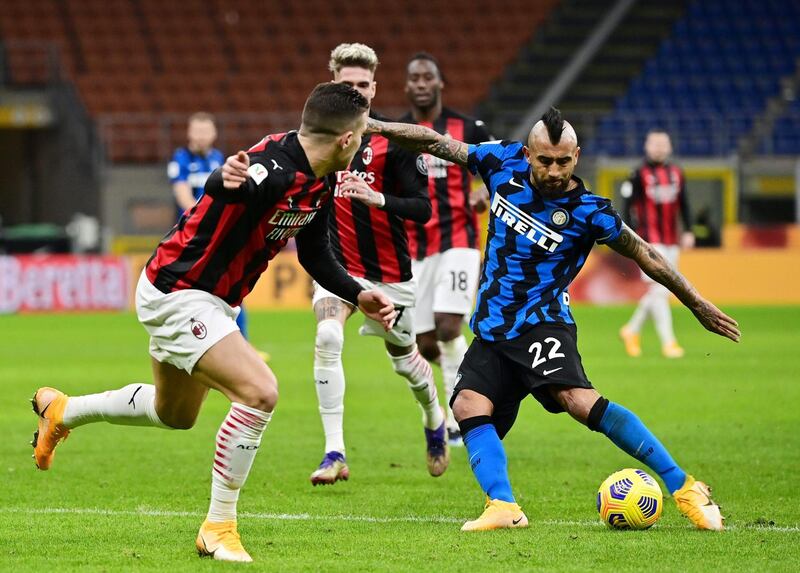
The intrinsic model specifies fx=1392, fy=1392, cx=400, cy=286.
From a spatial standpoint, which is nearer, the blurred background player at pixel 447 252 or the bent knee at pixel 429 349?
the blurred background player at pixel 447 252

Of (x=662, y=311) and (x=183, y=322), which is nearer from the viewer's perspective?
(x=183, y=322)

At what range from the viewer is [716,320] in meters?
6.20

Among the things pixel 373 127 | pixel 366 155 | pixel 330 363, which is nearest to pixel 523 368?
pixel 373 127

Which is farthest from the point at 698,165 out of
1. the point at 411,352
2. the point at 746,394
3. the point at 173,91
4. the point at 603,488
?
the point at 603,488

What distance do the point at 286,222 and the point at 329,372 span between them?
7.44 ft

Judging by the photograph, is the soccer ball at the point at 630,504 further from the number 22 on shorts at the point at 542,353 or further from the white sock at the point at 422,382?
the white sock at the point at 422,382

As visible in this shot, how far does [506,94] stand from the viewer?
2934 centimetres

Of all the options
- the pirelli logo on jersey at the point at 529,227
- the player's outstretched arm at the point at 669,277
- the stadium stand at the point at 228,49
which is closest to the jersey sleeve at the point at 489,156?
the pirelli logo on jersey at the point at 529,227

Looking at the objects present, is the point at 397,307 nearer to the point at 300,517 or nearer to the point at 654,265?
the point at 300,517

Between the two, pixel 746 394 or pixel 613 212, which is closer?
pixel 613 212

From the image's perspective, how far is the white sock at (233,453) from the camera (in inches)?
213

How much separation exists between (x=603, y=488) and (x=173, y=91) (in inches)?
950

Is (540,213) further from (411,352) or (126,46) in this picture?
(126,46)

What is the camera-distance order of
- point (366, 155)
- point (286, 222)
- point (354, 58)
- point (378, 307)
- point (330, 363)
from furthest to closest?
point (366, 155) < point (330, 363) < point (354, 58) < point (378, 307) < point (286, 222)
